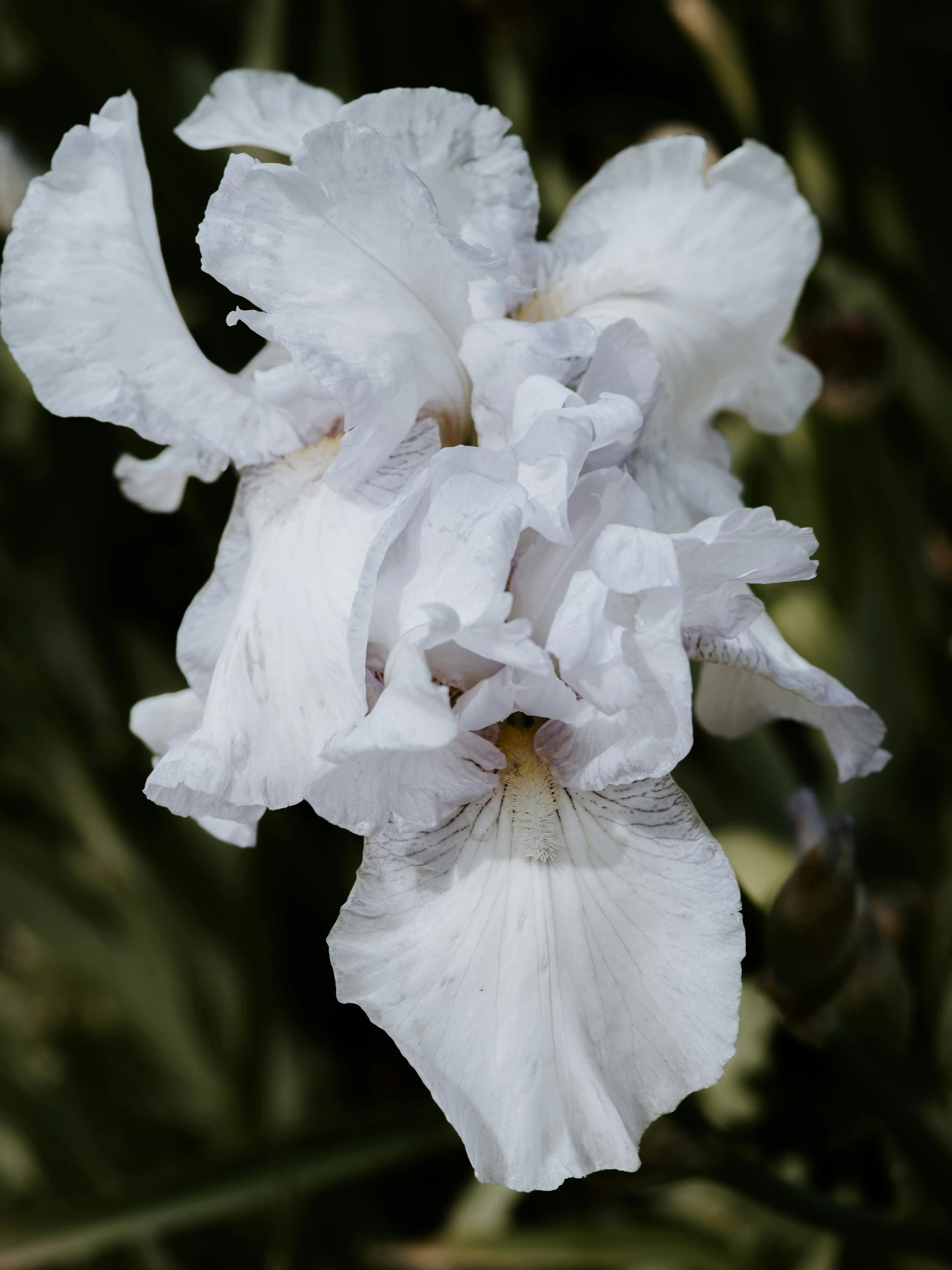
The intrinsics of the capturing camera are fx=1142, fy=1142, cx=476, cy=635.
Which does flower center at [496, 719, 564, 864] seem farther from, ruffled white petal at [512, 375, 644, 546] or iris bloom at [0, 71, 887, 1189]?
ruffled white petal at [512, 375, 644, 546]

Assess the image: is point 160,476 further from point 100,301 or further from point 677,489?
point 677,489

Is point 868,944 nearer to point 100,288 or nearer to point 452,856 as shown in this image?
point 452,856

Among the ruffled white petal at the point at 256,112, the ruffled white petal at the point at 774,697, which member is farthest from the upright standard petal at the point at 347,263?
the ruffled white petal at the point at 774,697

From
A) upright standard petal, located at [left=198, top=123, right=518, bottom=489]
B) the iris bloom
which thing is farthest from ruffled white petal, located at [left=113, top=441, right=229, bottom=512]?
upright standard petal, located at [left=198, top=123, right=518, bottom=489]

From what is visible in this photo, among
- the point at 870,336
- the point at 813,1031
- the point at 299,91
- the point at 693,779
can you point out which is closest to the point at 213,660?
the point at 299,91

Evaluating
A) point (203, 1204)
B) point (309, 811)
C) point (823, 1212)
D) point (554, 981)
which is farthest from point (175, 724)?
point (309, 811)

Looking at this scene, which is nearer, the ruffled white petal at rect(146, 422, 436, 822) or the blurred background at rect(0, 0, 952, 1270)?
the ruffled white petal at rect(146, 422, 436, 822)
